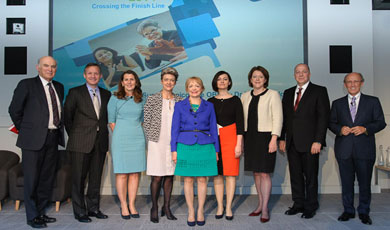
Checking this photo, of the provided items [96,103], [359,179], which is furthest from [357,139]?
[96,103]

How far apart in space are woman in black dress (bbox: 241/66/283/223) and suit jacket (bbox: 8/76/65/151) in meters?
2.35

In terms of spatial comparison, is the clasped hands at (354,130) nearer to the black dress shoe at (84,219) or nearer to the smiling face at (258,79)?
the smiling face at (258,79)

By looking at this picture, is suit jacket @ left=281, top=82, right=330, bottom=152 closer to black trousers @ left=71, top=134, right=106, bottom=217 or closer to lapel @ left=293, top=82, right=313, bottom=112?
lapel @ left=293, top=82, right=313, bottom=112

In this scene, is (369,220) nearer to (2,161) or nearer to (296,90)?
(296,90)

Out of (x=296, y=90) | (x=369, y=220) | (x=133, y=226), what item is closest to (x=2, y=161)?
(x=133, y=226)

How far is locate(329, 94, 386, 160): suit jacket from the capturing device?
360cm

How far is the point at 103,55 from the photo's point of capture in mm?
5309

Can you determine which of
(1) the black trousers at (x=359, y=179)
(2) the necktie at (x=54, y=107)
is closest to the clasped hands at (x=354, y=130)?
(1) the black trousers at (x=359, y=179)

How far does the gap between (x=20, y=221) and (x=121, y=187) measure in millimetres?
1267

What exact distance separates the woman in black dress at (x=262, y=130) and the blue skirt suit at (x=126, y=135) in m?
1.29

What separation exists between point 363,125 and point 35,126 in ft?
12.4

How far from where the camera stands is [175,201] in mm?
4730

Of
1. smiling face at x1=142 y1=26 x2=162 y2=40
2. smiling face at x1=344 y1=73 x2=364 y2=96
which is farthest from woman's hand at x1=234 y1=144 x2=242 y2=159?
smiling face at x1=142 y1=26 x2=162 y2=40

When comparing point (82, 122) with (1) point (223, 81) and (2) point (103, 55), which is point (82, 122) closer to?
(1) point (223, 81)
